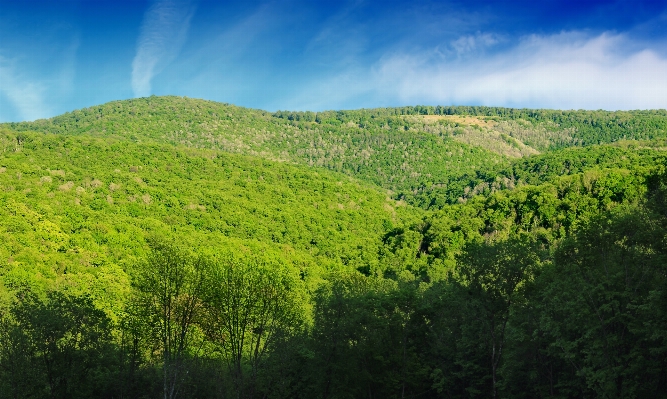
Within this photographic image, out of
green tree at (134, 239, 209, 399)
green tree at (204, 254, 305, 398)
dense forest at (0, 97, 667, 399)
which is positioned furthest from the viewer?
green tree at (204, 254, 305, 398)

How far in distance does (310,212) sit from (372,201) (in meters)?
34.3

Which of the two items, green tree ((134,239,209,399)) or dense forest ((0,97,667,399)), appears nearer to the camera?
dense forest ((0,97,667,399))

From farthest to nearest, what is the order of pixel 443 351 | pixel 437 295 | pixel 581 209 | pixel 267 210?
pixel 267 210 < pixel 581 209 < pixel 437 295 < pixel 443 351

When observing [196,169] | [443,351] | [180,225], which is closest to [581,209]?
[443,351]

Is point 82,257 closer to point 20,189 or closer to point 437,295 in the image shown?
point 20,189

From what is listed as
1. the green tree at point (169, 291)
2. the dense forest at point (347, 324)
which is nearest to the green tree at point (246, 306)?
the dense forest at point (347, 324)

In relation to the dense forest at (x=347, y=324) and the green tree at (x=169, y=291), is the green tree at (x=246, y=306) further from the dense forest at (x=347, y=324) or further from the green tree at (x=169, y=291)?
the green tree at (x=169, y=291)

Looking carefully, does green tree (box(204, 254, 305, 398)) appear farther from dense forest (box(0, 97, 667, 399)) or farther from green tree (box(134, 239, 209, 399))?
green tree (box(134, 239, 209, 399))

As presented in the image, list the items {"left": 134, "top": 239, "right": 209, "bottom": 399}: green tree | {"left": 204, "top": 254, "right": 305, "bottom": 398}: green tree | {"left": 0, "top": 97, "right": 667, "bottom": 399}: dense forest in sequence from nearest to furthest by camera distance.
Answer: {"left": 0, "top": 97, "right": 667, "bottom": 399}: dense forest < {"left": 134, "top": 239, "right": 209, "bottom": 399}: green tree < {"left": 204, "top": 254, "right": 305, "bottom": 398}: green tree

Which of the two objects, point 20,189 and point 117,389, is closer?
point 117,389

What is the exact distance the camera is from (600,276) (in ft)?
93.6

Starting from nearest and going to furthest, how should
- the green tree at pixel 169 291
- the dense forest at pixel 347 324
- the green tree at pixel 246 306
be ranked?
the dense forest at pixel 347 324
the green tree at pixel 169 291
the green tree at pixel 246 306

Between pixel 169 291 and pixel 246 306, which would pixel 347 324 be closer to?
pixel 246 306

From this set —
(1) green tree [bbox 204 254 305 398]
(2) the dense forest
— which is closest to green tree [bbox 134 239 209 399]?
(2) the dense forest
